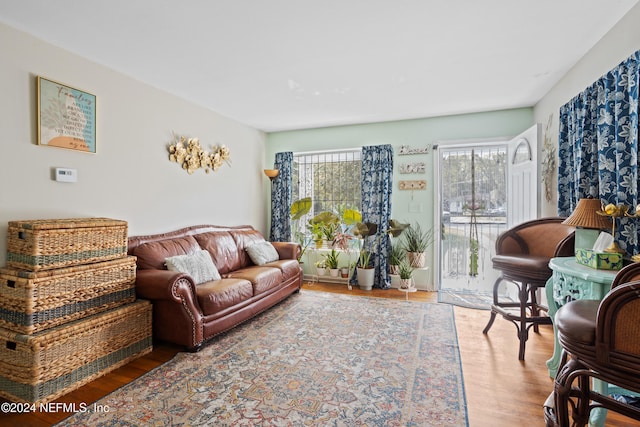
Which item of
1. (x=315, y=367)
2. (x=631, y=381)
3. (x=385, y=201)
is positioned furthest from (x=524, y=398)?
(x=385, y=201)

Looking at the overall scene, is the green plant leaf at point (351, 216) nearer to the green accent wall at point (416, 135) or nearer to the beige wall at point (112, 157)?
the green accent wall at point (416, 135)

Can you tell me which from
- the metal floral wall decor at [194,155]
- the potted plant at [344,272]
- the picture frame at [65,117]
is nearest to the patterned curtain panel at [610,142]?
the potted plant at [344,272]

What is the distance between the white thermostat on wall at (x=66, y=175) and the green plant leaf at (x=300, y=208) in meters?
2.91

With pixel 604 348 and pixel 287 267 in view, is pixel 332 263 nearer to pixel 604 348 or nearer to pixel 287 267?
pixel 287 267

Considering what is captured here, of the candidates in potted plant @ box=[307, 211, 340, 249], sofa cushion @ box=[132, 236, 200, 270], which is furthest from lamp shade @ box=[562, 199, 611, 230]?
sofa cushion @ box=[132, 236, 200, 270]

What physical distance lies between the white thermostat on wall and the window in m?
3.24

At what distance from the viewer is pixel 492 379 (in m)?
2.19

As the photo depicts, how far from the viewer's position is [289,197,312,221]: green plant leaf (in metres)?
4.93

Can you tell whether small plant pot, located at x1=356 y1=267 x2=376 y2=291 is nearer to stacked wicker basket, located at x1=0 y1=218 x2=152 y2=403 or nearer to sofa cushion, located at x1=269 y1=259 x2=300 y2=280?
sofa cushion, located at x1=269 y1=259 x2=300 y2=280

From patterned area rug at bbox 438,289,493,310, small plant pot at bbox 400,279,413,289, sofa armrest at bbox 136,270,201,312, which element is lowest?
patterned area rug at bbox 438,289,493,310

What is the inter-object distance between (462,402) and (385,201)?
10.0 feet

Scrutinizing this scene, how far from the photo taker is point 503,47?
8.28 feet

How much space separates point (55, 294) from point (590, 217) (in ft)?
Result: 11.9

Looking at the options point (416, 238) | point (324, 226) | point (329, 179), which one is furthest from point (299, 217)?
point (416, 238)
